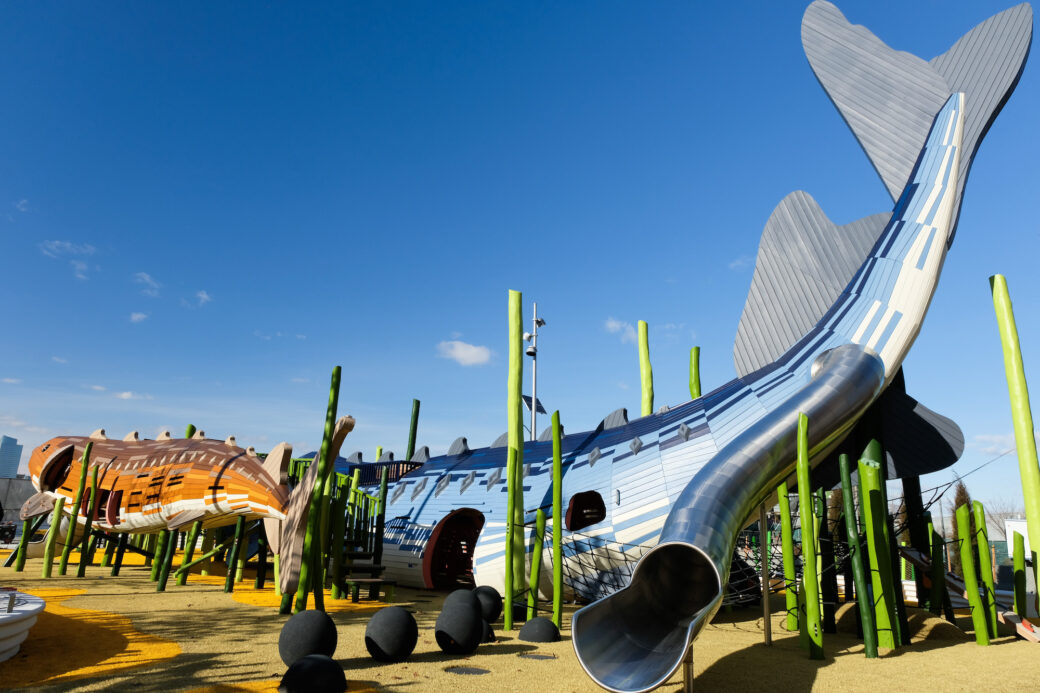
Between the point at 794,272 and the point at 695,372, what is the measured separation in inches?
112

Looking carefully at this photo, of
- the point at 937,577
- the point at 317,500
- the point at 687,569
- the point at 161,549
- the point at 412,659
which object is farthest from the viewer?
the point at 161,549

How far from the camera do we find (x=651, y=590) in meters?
5.36

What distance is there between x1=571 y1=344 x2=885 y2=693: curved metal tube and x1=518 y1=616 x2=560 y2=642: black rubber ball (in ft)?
8.94

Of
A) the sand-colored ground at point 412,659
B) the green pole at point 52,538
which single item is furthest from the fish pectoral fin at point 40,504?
the sand-colored ground at point 412,659

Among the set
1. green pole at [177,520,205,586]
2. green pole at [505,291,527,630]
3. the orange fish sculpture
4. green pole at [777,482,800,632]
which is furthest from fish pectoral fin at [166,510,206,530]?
green pole at [777,482,800,632]

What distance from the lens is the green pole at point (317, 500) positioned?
8.54m

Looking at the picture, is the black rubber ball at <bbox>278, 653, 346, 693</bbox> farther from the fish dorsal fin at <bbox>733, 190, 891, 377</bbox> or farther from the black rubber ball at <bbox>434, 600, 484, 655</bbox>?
the fish dorsal fin at <bbox>733, 190, 891, 377</bbox>

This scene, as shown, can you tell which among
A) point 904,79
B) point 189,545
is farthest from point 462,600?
point 904,79

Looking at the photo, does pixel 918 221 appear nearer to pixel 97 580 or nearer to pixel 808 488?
pixel 808 488

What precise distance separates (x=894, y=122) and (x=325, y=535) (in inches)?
482

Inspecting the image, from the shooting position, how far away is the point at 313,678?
187 inches

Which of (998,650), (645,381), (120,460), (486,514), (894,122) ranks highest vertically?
(894,122)

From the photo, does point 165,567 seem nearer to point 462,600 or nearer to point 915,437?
point 462,600

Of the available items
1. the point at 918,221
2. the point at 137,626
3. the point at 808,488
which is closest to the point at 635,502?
the point at 808,488
